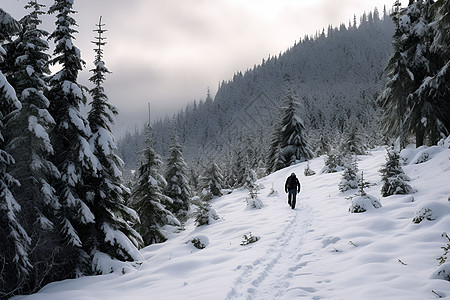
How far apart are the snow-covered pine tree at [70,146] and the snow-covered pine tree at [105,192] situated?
375mm

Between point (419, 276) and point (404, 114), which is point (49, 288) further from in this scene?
point (404, 114)

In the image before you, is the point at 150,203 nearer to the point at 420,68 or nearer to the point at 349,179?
the point at 349,179

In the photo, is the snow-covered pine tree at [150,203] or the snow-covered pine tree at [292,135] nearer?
the snow-covered pine tree at [150,203]

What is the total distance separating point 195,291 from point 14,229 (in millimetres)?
5824

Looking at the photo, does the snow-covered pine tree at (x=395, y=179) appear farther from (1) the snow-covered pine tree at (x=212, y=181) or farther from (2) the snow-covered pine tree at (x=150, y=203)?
(1) the snow-covered pine tree at (x=212, y=181)

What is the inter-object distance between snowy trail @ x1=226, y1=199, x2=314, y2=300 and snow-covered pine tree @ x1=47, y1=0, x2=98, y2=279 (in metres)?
6.66

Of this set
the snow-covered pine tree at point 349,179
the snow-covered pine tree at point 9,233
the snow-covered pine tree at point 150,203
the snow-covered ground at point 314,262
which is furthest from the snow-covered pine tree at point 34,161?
the snow-covered pine tree at point 349,179

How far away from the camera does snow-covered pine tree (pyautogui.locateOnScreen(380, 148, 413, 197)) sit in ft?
38.9

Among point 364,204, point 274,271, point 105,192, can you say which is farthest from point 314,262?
point 105,192

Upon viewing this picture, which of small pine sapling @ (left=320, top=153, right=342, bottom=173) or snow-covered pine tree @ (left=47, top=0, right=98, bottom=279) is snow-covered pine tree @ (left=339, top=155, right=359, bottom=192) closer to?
small pine sapling @ (left=320, top=153, right=342, bottom=173)

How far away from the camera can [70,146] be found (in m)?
11.0

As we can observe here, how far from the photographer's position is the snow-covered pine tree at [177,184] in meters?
24.8

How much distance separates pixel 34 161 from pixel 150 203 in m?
9.51

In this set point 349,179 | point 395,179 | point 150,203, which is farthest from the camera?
point 150,203
